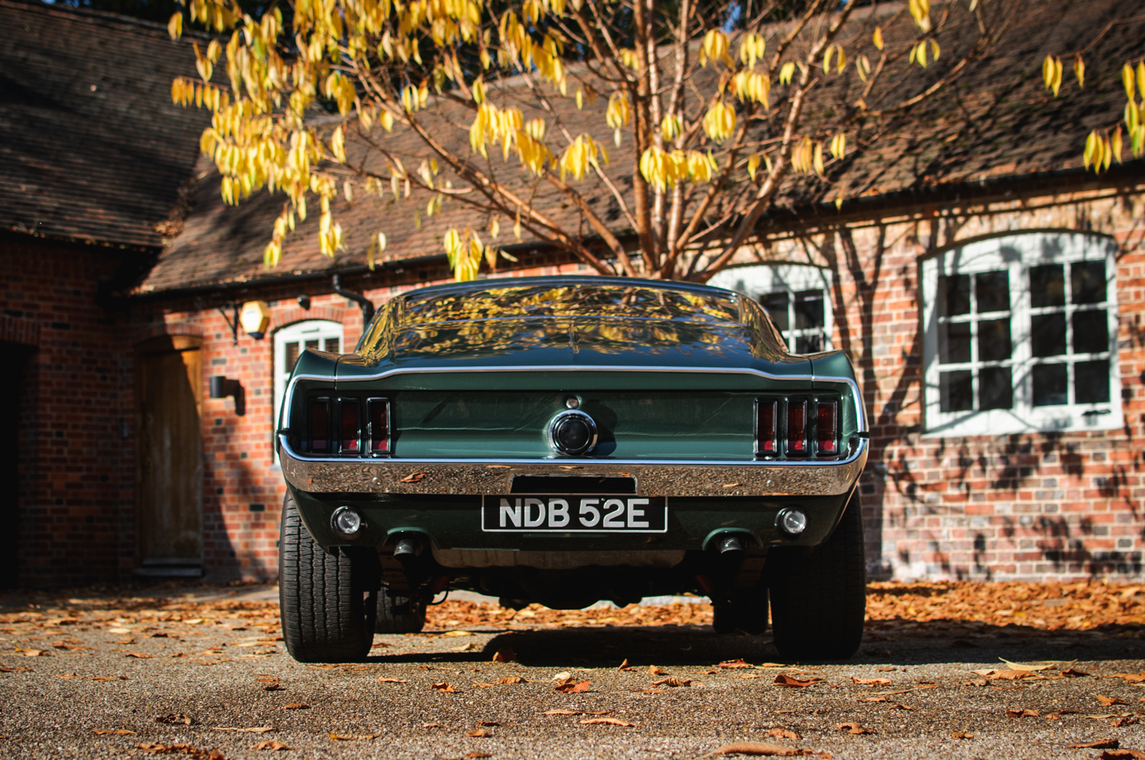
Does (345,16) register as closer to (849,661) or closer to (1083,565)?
(849,661)

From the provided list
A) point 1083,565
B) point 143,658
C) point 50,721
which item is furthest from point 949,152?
point 50,721

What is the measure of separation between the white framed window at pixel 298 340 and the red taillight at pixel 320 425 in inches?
338

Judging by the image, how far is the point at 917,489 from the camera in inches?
365

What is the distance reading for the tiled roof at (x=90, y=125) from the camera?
1316 centimetres

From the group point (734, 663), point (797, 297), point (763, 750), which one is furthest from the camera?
point (797, 297)

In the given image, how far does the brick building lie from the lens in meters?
8.76

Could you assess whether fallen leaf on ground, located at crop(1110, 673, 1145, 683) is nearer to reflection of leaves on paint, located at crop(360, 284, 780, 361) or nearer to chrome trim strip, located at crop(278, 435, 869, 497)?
chrome trim strip, located at crop(278, 435, 869, 497)

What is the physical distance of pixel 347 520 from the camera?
3.64 metres

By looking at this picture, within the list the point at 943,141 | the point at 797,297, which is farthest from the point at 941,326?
the point at 943,141

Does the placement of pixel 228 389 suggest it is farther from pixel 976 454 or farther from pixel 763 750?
pixel 763 750

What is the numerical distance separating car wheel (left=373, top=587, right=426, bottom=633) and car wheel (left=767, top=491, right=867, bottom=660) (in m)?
1.46

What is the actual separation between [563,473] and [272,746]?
1190 millimetres

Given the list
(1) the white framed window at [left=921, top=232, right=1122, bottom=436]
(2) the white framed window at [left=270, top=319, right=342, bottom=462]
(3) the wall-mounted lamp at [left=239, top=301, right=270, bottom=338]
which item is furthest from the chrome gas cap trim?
(3) the wall-mounted lamp at [left=239, top=301, right=270, bottom=338]

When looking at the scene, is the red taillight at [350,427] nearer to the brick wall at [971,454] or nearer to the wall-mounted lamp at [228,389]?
the brick wall at [971,454]
